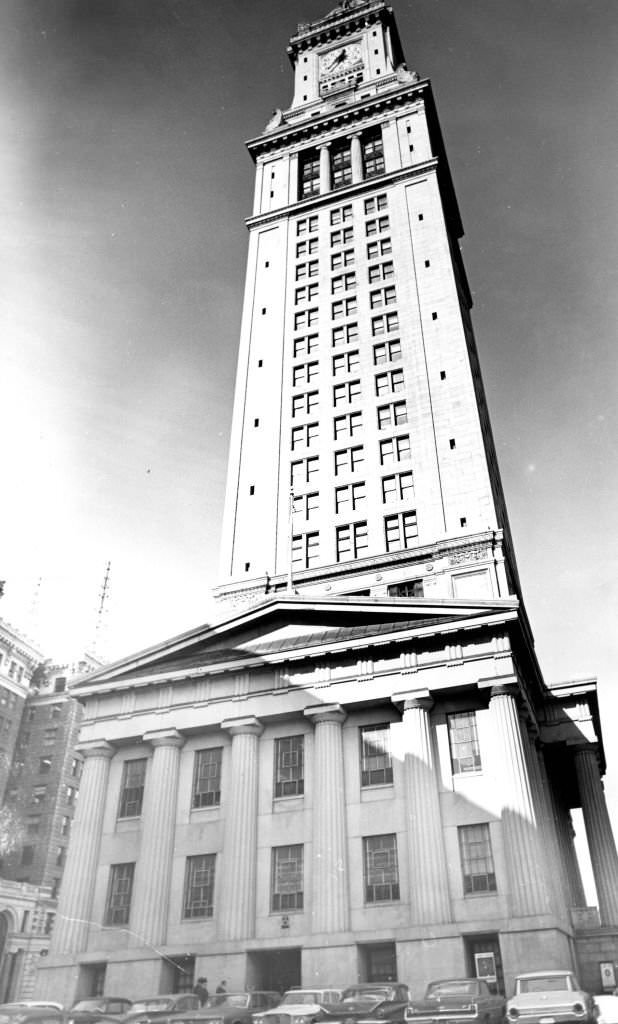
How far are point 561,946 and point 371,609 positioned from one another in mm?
16073

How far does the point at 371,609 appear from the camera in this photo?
38719 millimetres

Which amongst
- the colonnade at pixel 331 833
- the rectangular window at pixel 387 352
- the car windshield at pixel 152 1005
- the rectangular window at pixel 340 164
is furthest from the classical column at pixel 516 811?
the rectangular window at pixel 340 164

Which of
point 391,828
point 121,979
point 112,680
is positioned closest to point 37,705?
point 112,680

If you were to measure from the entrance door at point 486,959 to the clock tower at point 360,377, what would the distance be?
17.5m

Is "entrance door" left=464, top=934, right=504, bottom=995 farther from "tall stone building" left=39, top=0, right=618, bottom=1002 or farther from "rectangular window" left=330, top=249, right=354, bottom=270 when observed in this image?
"rectangular window" left=330, top=249, right=354, bottom=270

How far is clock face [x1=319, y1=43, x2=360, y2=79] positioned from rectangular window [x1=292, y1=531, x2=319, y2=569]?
195ft

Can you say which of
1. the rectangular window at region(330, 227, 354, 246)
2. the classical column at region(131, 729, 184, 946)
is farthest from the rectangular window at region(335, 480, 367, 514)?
the rectangular window at region(330, 227, 354, 246)

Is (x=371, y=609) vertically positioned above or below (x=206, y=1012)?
above

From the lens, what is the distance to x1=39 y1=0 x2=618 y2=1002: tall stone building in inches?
1291

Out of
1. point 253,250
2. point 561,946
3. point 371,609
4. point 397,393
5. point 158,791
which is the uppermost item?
point 253,250

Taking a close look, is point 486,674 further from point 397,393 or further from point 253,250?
point 253,250

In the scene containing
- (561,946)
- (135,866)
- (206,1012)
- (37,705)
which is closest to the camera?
(206,1012)

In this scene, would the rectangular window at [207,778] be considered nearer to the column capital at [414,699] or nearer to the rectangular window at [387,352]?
the column capital at [414,699]

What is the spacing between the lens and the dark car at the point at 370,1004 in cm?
2086
